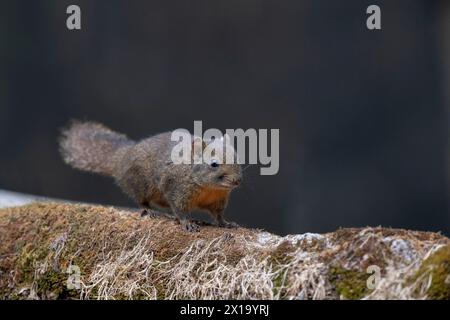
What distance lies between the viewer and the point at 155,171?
5.28 m

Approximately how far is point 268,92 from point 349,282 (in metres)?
5.31

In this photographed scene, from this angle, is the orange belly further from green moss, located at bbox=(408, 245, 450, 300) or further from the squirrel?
green moss, located at bbox=(408, 245, 450, 300)

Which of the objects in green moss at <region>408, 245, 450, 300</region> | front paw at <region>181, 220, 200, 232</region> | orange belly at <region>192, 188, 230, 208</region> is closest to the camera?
green moss at <region>408, 245, 450, 300</region>

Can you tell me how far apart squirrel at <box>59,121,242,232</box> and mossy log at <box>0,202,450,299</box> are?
1.20ft

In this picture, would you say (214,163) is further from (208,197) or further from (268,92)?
(268,92)

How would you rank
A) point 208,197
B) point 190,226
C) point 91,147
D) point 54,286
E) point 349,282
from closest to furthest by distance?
1. point 349,282
2. point 54,286
3. point 190,226
4. point 208,197
5. point 91,147

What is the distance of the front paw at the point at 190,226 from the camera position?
422cm

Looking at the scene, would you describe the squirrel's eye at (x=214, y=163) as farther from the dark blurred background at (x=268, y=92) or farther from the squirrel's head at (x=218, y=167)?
the dark blurred background at (x=268, y=92)

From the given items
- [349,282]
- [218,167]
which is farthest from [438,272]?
[218,167]

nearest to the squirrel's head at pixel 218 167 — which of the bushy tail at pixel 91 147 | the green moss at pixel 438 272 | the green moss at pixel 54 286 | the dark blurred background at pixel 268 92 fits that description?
the green moss at pixel 54 286

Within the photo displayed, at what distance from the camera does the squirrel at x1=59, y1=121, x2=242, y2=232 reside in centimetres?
475

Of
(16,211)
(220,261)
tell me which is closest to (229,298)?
(220,261)

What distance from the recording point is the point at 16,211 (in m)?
4.70

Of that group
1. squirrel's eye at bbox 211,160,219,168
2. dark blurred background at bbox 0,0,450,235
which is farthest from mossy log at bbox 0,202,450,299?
dark blurred background at bbox 0,0,450,235
